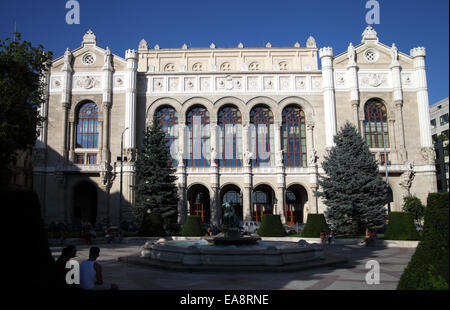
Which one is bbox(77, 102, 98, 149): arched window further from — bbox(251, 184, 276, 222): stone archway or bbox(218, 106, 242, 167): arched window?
bbox(251, 184, 276, 222): stone archway

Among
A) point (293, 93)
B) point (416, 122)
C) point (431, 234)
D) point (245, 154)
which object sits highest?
point (293, 93)

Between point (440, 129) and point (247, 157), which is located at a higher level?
point (440, 129)

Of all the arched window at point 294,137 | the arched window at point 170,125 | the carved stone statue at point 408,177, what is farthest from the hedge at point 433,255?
the arched window at point 170,125

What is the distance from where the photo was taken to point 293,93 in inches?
1706

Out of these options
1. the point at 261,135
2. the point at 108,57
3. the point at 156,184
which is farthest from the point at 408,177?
the point at 108,57

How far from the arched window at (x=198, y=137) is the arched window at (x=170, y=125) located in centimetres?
151

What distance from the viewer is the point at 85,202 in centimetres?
4459

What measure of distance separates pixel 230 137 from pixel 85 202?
64.0ft

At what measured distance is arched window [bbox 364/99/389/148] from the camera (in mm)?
42875

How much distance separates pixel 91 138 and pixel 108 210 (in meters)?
9.01

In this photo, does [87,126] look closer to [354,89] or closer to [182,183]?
[182,183]

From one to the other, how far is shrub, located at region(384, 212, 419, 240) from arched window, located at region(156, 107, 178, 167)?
2565cm
